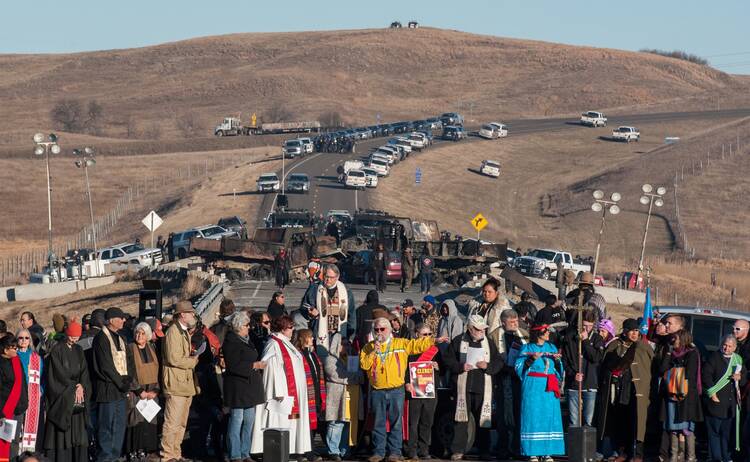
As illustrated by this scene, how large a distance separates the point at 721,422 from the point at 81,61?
172 metres

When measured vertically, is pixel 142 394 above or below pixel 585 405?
above

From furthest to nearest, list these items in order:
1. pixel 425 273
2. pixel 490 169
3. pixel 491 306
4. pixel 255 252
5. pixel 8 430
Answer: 1. pixel 490 169
2. pixel 255 252
3. pixel 425 273
4. pixel 491 306
5. pixel 8 430

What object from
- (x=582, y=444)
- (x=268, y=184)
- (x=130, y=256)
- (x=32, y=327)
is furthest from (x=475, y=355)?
(x=268, y=184)

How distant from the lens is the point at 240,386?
50.8 ft

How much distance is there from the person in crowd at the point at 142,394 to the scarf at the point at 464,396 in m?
3.49

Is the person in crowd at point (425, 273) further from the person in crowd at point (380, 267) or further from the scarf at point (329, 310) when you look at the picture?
the scarf at point (329, 310)

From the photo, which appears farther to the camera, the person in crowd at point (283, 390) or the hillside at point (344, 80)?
the hillside at point (344, 80)

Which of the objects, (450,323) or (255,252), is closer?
(450,323)

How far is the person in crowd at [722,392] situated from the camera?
52.4 feet

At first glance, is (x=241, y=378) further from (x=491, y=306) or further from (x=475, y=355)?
(x=491, y=306)

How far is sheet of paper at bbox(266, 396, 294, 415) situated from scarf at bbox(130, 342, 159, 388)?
4.56ft

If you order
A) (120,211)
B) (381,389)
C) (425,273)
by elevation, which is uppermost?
(120,211)

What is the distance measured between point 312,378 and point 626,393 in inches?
146

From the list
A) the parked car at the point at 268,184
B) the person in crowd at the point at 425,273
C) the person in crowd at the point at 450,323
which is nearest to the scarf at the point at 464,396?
the person in crowd at the point at 450,323
